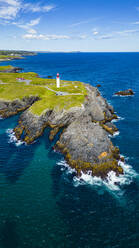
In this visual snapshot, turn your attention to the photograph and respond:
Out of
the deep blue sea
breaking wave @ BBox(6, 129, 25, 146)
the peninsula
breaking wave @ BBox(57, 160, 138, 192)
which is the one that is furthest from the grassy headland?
breaking wave @ BBox(57, 160, 138, 192)

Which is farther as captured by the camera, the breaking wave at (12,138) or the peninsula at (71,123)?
the breaking wave at (12,138)

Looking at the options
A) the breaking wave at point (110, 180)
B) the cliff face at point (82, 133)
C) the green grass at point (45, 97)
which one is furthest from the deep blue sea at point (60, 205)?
the green grass at point (45, 97)

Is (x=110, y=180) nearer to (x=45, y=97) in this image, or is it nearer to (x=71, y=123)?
(x=71, y=123)

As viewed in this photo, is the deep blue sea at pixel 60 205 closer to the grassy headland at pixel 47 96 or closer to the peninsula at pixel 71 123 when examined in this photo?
the peninsula at pixel 71 123

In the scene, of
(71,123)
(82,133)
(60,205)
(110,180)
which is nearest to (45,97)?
(71,123)

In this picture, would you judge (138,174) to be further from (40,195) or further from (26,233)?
(26,233)

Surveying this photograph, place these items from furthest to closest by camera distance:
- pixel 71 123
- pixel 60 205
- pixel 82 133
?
pixel 71 123 < pixel 82 133 < pixel 60 205

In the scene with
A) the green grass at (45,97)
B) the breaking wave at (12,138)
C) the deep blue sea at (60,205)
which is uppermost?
the green grass at (45,97)
